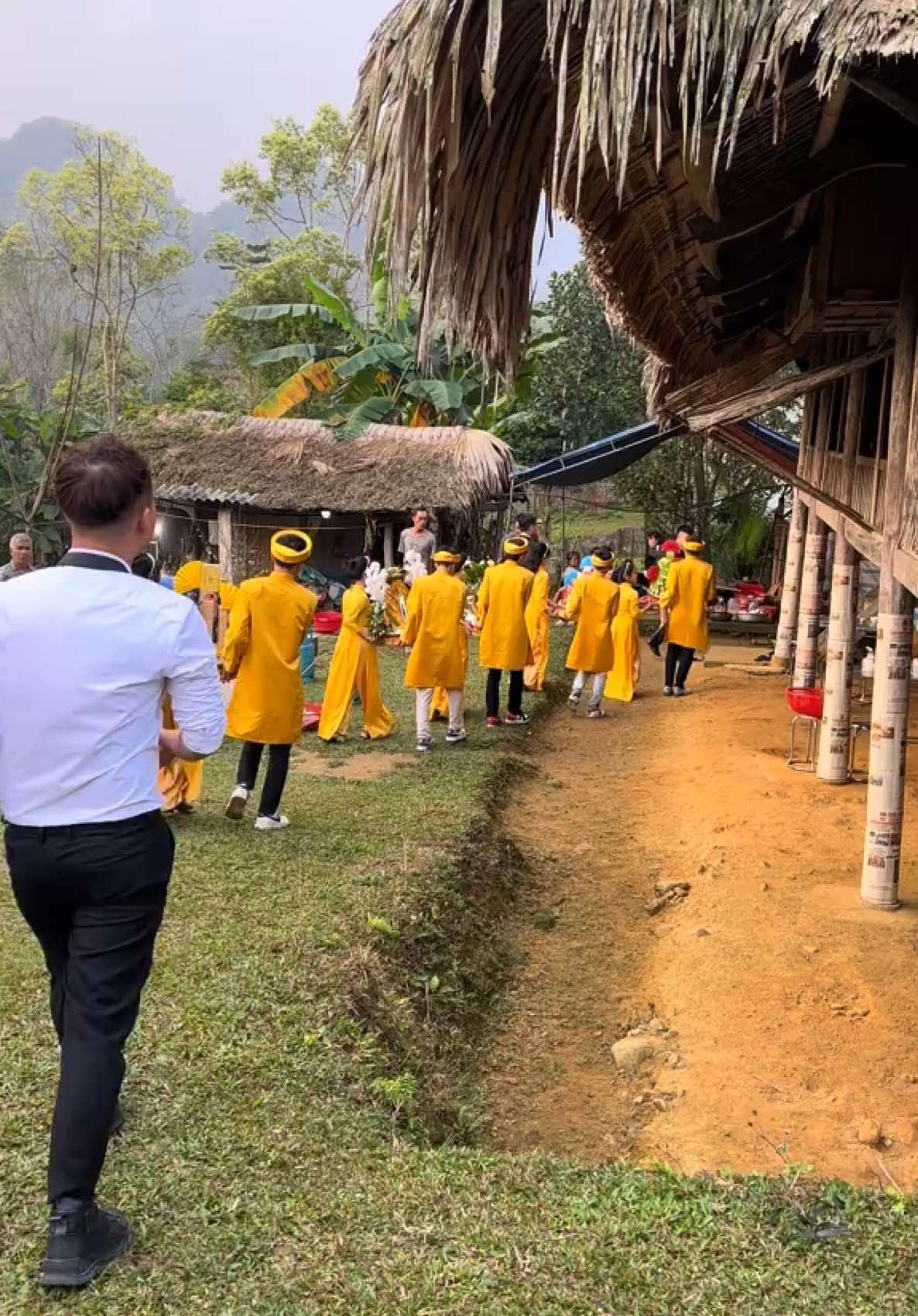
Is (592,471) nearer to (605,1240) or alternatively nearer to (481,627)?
(481,627)

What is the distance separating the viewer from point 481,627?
33.4ft

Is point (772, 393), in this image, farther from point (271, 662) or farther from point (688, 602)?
point (688, 602)

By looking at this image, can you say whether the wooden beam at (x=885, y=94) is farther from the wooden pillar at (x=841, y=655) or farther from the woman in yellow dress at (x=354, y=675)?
the woman in yellow dress at (x=354, y=675)

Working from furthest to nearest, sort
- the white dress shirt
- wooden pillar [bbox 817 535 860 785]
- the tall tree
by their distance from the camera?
the tall tree < wooden pillar [bbox 817 535 860 785] < the white dress shirt

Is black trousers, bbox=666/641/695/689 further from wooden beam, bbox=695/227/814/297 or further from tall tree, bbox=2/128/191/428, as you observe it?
tall tree, bbox=2/128/191/428

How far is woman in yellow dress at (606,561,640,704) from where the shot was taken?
12.1 metres

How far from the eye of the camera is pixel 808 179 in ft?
18.5

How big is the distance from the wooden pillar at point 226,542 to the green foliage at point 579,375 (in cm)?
631

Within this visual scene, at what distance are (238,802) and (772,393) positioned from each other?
407cm

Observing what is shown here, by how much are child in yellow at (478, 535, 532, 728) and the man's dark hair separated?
748cm

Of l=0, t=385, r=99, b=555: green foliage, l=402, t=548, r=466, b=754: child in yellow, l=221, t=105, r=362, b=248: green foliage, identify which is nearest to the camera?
l=402, t=548, r=466, b=754: child in yellow

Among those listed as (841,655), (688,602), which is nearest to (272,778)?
(841,655)

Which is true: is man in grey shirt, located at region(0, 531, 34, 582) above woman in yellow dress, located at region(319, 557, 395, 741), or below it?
above

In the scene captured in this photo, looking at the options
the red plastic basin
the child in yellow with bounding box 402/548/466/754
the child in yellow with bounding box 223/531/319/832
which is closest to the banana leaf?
the red plastic basin
